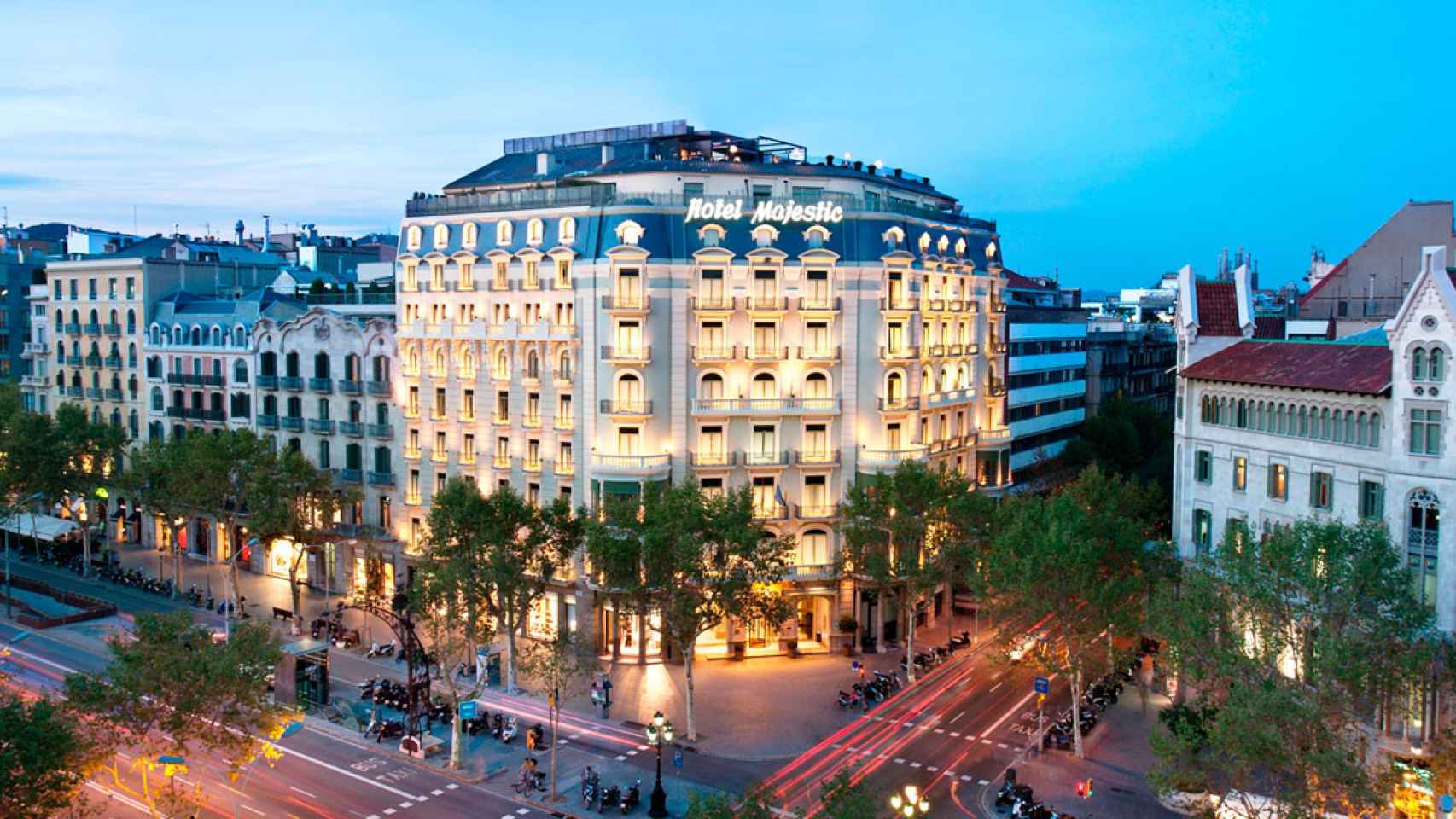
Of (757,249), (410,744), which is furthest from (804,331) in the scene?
(410,744)

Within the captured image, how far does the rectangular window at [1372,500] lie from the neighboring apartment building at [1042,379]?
39.4 metres

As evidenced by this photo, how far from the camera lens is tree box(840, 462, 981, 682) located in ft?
232

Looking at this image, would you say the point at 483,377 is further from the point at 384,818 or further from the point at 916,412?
the point at 384,818

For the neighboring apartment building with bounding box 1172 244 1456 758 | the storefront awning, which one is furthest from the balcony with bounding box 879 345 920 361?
the storefront awning

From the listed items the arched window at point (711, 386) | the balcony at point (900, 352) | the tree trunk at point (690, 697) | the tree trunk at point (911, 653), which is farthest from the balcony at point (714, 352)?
the tree trunk at point (690, 697)

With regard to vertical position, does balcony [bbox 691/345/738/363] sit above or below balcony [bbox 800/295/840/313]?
below

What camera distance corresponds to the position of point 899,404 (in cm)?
7719

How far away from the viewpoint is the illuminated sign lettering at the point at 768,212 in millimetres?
74562

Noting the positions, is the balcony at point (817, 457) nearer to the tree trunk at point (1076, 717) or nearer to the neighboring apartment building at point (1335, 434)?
the neighboring apartment building at point (1335, 434)

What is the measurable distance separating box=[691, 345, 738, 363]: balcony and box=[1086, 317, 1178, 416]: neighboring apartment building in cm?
6455

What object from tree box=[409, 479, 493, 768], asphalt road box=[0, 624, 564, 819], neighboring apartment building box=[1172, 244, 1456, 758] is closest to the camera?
asphalt road box=[0, 624, 564, 819]

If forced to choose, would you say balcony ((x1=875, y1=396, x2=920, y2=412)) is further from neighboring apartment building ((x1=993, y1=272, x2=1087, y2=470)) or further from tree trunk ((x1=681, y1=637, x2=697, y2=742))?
tree trunk ((x1=681, y1=637, x2=697, y2=742))

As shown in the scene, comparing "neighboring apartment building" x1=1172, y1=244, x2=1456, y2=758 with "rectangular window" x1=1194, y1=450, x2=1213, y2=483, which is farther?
"rectangular window" x1=1194, y1=450, x2=1213, y2=483

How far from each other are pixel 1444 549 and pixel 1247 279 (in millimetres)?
23481
